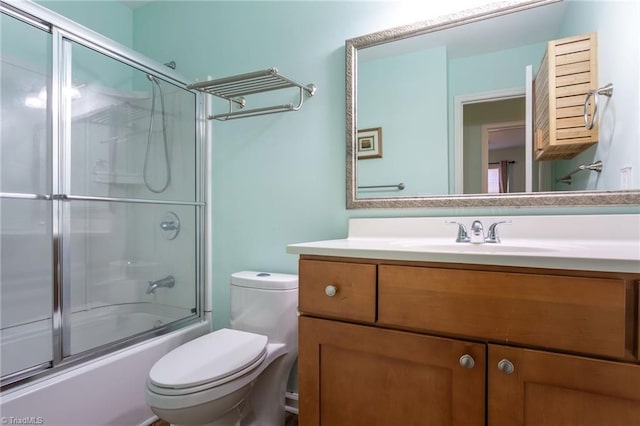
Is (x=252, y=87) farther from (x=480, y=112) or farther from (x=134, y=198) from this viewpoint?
(x=480, y=112)

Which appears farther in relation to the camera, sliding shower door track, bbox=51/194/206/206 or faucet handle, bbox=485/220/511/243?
sliding shower door track, bbox=51/194/206/206

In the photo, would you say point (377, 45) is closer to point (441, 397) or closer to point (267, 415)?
point (441, 397)

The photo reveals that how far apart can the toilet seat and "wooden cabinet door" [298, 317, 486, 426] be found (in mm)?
295

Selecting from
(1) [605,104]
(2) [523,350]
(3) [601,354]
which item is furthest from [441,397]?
(1) [605,104]

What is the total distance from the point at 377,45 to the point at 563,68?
725 millimetres

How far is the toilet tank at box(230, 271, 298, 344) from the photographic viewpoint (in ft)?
4.91

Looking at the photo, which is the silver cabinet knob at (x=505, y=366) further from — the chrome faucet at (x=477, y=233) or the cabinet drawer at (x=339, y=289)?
the chrome faucet at (x=477, y=233)

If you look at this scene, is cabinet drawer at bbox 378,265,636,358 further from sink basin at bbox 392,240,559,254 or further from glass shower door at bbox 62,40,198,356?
glass shower door at bbox 62,40,198,356

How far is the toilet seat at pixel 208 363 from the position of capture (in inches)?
43.0

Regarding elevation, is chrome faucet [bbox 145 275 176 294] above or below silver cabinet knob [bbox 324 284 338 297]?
below

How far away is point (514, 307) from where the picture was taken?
78cm

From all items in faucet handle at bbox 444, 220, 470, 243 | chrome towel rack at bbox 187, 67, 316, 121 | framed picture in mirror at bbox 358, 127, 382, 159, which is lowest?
faucet handle at bbox 444, 220, 470, 243

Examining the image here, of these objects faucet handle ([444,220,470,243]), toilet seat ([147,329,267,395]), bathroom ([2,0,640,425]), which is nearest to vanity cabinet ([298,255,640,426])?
toilet seat ([147,329,267,395])

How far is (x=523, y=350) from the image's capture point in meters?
0.77
